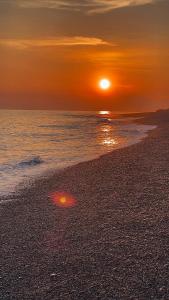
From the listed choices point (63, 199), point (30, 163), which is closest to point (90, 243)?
point (63, 199)

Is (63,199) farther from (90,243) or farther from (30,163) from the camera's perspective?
(30,163)

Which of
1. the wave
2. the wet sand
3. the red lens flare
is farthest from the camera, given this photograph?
Result: the wave

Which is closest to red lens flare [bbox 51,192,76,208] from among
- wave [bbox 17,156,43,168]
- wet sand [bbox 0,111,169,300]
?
wet sand [bbox 0,111,169,300]

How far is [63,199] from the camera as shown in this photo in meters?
17.3

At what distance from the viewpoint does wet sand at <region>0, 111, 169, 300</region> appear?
9.06 m

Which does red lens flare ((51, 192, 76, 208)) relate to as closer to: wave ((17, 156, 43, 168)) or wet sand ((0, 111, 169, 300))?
wet sand ((0, 111, 169, 300))

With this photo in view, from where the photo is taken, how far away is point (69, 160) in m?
32.2

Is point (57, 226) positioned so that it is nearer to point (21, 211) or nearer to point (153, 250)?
point (21, 211)

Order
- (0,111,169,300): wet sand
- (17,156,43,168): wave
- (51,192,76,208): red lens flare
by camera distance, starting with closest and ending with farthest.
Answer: (0,111,169,300): wet sand → (51,192,76,208): red lens flare → (17,156,43,168): wave

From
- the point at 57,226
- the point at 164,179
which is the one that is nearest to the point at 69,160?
the point at 164,179

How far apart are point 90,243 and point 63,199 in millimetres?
5886

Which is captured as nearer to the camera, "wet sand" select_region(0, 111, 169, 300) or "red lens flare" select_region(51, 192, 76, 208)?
"wet sand" select_region(0, 111, 169, 300)

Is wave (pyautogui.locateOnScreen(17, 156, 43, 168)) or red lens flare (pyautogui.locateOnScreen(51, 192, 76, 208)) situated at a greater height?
wave (pyautogui.locateOnScreen(17, 156, 43, 168))

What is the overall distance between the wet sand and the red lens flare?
0.83 ft
